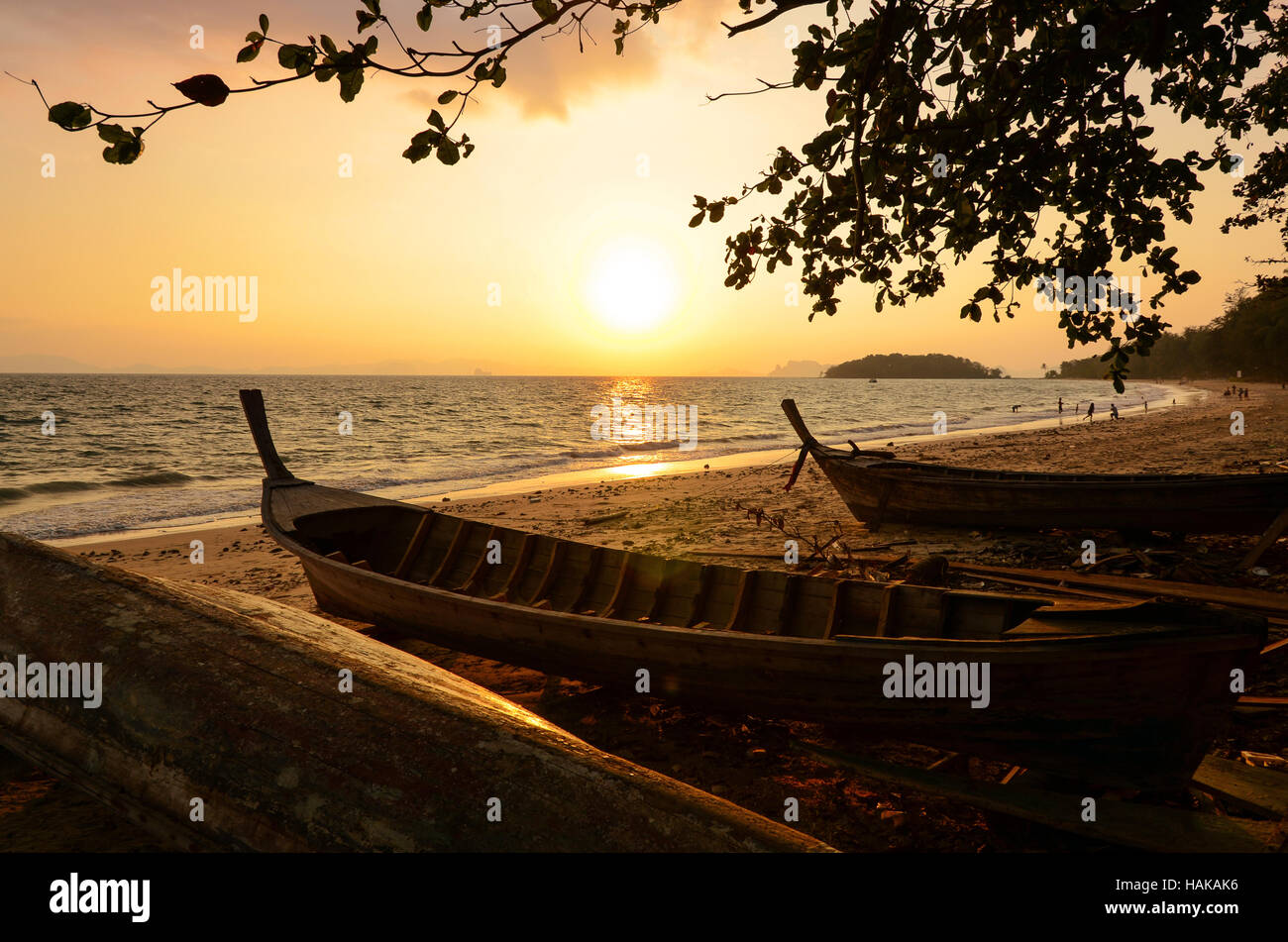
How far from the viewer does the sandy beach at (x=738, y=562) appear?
3.97 meters

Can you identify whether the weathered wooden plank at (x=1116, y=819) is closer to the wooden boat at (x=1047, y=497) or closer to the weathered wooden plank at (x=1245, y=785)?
the weathered wooden plank at (x=1245, y=785)

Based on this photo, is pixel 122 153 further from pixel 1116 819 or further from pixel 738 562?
pixel 738 562

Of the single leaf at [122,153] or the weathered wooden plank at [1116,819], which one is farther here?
the weathered wooden plank at [1116,819]

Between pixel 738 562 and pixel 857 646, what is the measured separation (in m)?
6.18

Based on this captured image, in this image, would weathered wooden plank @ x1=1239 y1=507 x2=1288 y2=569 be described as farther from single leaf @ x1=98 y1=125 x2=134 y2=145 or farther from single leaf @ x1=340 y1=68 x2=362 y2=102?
single leaf @ x1=98 y1=125 x2=134 y2=145

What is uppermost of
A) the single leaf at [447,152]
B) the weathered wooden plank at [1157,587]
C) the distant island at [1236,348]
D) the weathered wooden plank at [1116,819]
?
the distant island at [1236,348]

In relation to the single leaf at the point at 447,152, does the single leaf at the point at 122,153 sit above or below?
below

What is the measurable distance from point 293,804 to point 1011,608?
15.3 feet

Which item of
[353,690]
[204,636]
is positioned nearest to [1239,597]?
[353,690]

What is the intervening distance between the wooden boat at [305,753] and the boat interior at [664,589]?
255 cm

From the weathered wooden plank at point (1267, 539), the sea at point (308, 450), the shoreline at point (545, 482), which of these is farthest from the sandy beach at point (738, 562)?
the sea at point (308, 450)

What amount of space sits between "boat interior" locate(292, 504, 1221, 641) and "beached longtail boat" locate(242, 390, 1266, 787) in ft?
0.06
